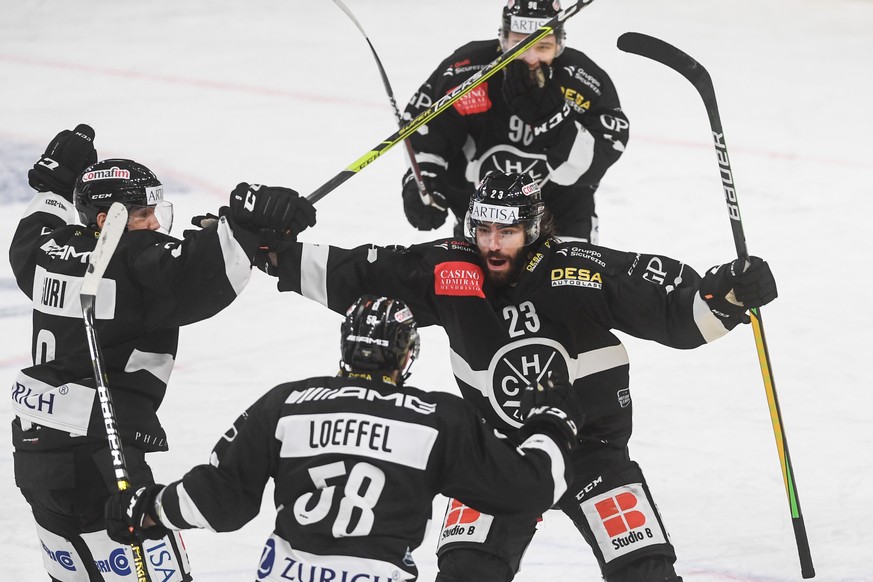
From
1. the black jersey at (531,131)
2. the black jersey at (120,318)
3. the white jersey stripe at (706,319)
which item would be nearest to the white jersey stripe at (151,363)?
the black jersey at (120,318)

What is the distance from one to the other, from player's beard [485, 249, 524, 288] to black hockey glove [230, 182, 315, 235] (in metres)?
0.52

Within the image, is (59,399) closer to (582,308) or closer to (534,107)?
(582,308)

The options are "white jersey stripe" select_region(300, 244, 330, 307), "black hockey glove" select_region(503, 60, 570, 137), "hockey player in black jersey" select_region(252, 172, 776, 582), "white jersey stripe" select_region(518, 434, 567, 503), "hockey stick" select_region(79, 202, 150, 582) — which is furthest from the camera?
"black hockey glove" select_region(503, 60, 570, 137)

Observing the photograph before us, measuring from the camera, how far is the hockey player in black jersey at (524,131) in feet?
15.2

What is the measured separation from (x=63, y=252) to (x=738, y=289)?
5.45 ft

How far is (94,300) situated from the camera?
3.21 meters

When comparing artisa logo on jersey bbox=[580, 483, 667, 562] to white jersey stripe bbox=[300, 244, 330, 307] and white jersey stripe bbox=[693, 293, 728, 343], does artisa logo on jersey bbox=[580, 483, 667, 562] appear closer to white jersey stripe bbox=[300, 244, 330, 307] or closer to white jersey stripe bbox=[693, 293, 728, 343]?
white jersey stripe bbox=[693, 293, 728, 343]

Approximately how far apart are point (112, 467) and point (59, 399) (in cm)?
21

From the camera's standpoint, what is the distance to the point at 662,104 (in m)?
8.53

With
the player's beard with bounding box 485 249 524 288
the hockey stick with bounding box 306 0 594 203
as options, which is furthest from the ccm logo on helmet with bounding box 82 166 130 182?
the player's beard with bounding box 485 249 524 288

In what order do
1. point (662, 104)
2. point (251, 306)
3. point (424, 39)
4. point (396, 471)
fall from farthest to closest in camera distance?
point (424, 39)
point (662, 104)
point (251, 306)
point (396, 471)

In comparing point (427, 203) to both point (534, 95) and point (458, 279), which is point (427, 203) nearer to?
point (534, 95)

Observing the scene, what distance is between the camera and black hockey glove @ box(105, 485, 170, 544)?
9.50 feet

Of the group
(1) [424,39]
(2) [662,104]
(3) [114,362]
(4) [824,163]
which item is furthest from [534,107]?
(1) [424,39]
